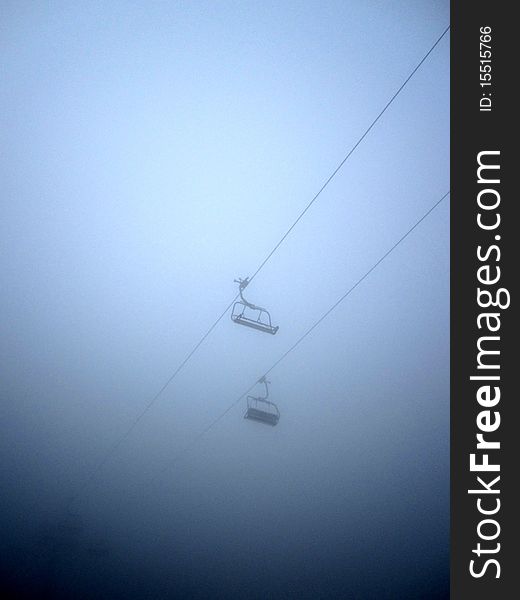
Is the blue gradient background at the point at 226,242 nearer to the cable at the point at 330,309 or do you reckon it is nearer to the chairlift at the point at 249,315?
the cable at the point at 330,309

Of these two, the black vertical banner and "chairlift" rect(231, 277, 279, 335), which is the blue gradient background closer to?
"chairlift" rect(231, 277, 279, 335)

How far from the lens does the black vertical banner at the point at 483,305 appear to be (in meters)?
1.76

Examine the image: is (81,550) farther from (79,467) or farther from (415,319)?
(415,319)

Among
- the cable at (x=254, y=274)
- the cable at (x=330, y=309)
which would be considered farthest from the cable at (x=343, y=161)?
the cable at (x=330, y=309)

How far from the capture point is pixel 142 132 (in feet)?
13.6

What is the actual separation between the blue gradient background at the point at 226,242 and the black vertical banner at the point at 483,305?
1.86m

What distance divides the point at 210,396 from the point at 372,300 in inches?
133

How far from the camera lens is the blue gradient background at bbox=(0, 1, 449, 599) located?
12.3ft

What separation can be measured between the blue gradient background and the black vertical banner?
6.11 ft

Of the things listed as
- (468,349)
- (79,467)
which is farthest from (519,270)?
(79,467)

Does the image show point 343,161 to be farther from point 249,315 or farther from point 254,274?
point 249,315

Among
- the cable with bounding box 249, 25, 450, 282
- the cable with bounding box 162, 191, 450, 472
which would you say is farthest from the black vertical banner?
the cable with bounding box 162, 191, 450, 472

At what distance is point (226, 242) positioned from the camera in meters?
4.77

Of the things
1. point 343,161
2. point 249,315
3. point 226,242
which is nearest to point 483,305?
point 343,161
